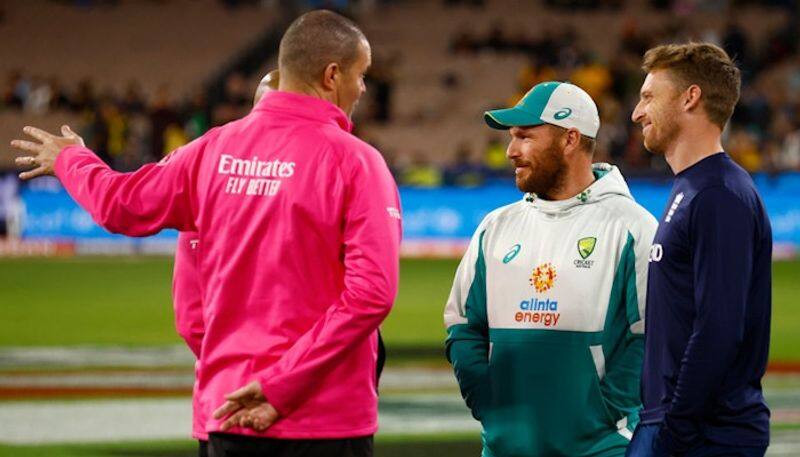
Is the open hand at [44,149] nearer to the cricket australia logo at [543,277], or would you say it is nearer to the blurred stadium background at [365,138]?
the cricket australia logo at [543,277]

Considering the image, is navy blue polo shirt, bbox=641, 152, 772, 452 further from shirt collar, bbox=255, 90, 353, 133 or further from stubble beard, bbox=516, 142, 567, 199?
shirt collar, bbox=255, 90, 353, 133

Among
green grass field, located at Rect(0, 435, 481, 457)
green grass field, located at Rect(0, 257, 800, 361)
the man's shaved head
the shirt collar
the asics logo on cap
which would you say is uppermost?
the man's shaved head

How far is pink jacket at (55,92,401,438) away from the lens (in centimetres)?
479

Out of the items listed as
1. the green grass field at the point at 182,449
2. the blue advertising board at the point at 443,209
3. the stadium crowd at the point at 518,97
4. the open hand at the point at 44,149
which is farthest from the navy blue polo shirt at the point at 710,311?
the stadium crowd at the point at 518,97

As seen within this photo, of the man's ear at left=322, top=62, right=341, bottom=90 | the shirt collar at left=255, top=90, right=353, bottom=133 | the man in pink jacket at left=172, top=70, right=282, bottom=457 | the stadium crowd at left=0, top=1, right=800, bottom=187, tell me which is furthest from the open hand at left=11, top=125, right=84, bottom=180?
the stadium crowd at left=0, top=1, right=800, bottom=187

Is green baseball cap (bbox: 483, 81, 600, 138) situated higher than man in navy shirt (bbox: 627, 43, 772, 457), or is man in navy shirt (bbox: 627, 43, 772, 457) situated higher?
green baseball cap (bbox: 483, 81, 600, 138)

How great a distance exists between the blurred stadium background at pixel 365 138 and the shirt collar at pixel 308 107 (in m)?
5.09

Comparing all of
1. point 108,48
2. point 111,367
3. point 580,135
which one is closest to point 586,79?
point 108,48

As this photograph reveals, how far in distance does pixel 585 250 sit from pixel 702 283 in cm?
94

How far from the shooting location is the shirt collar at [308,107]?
16.5ft

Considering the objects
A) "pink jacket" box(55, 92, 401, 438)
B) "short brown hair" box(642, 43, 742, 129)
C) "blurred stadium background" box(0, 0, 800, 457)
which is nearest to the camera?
"pink jacket" box(55, 92, 401, 438)

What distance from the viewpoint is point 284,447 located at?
4.90 m

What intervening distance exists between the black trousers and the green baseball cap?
137cm

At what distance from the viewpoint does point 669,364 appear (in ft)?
15.9
